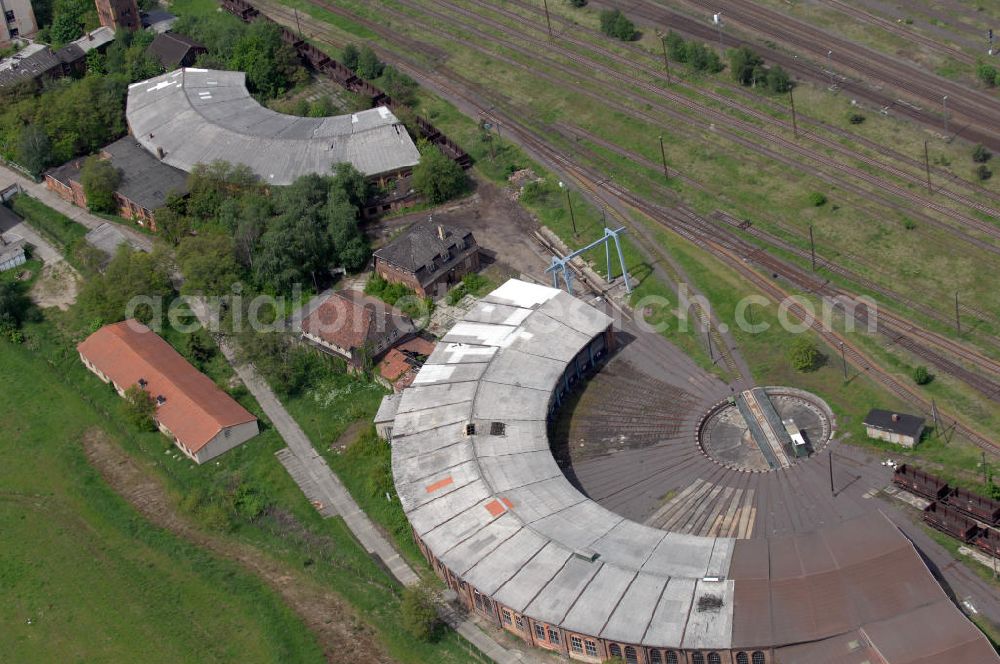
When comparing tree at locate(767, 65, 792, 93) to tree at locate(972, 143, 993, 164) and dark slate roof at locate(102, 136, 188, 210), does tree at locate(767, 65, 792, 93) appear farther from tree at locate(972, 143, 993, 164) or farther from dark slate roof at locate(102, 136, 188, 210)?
dark slate roof at locate(102, 136, 188, 210)

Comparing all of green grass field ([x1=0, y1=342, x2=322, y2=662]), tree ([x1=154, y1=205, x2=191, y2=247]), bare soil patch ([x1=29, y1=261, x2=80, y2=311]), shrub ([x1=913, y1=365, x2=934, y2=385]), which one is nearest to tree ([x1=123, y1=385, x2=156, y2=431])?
green grass field ([x1=0, y1=342, x2=322, y2=662])

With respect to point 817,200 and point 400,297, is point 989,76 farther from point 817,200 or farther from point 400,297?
point 400,297

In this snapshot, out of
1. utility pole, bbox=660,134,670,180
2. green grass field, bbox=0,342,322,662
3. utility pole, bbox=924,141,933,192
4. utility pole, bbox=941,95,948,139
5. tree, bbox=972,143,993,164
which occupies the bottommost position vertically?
green grass field, bbox=0,342,322,662

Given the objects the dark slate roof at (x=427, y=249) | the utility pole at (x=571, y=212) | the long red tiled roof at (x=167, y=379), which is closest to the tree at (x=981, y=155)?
the utility pole at (x=571, y=212)

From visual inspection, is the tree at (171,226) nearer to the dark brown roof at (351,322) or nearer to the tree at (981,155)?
the dark brown roof at (351,322)

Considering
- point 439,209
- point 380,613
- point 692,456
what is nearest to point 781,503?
point 692,456

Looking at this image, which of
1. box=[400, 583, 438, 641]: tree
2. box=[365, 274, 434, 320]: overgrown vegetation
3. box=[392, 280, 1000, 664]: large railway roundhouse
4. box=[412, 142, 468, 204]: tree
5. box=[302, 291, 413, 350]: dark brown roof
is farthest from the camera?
box=[412, 142, 468, 204]: tree
